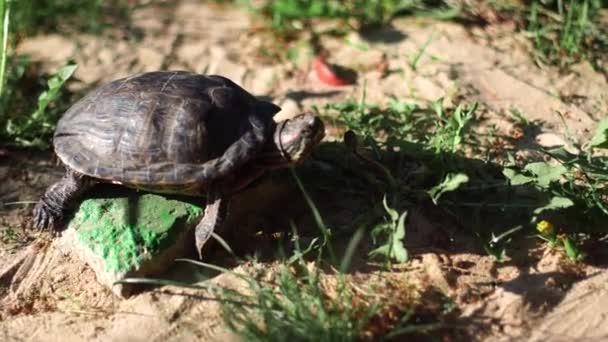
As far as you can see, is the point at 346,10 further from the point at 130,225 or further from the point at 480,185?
the point at 130,225

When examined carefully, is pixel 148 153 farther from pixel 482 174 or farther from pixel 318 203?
pixel 482 174

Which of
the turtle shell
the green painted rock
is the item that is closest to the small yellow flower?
the turtle shell

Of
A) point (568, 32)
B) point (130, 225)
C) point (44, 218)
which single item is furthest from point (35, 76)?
point (568, 32)

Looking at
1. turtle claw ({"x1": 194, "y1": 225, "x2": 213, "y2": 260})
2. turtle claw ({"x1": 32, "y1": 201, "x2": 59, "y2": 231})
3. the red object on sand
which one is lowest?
turtle claw ({"x1": 32, "y1": 201, "x2": 59, "y2": 231})

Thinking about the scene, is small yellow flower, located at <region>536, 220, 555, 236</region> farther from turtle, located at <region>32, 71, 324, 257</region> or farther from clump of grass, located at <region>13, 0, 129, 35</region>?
clump of grass, located at <region>13, 0, 129, 35</region>

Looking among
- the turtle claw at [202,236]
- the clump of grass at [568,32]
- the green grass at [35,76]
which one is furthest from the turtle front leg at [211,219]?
the clump of grass at [568,32]

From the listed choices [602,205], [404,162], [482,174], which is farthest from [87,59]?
[602,205]
